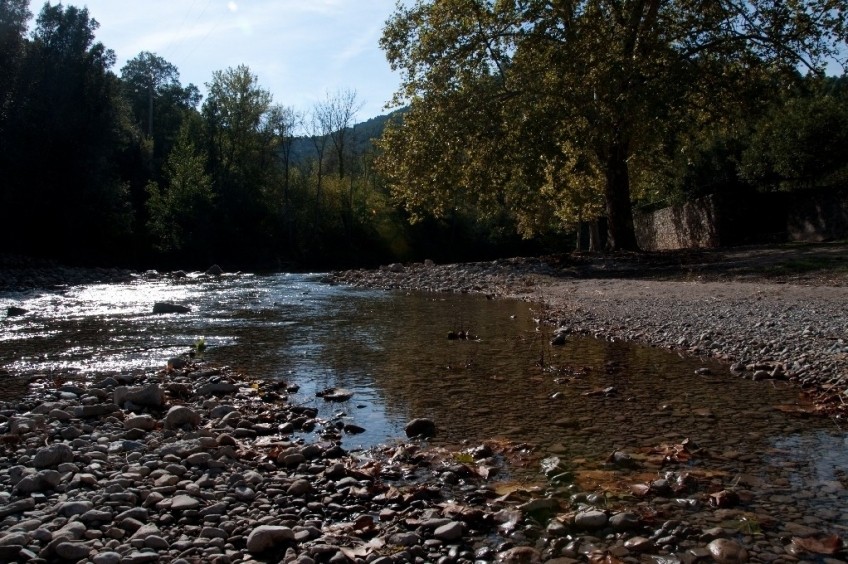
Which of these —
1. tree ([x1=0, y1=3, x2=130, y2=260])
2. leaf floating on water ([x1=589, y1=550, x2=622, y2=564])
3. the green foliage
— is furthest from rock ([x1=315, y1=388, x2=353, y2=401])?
tree ([x1=0, y1=3, x2=130, y2=260])

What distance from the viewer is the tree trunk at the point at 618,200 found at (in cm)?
2325

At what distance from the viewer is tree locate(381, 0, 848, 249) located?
1911 centimetres

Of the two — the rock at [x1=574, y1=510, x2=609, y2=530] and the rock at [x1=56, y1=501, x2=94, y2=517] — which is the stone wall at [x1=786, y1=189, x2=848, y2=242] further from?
the rock at [x1=56, y1=501, x2=94, y2=517]

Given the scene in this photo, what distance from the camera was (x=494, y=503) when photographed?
406 centimetres

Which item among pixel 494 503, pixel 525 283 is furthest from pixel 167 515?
pixel 525 283

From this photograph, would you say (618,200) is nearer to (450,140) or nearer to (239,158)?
(450,140)

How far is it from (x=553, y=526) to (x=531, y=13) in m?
20.2

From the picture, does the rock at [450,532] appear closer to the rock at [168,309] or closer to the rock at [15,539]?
the rock at [15,539]

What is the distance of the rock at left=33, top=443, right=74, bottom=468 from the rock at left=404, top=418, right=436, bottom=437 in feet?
8.42

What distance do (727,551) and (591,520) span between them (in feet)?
2.31

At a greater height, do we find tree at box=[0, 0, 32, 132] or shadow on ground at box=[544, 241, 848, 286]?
tree at box=[0, 0, 32, 132]

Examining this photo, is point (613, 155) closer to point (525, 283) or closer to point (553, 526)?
point (525, 283)

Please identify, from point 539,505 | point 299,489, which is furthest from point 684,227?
point 299,489

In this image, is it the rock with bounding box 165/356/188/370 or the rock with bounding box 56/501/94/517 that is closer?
the rock with bounding box 56/501/94/517
